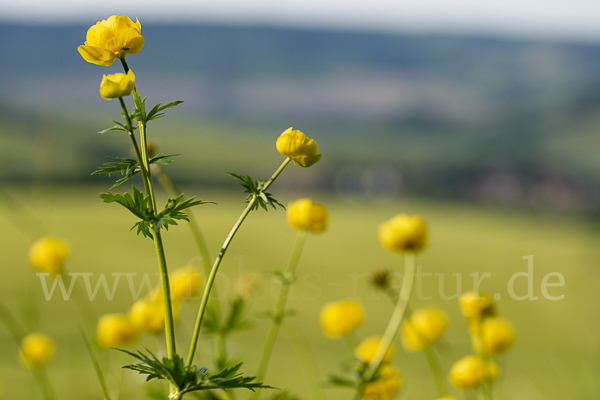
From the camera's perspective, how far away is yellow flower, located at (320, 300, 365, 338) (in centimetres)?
96

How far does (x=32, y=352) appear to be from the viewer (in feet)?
3.44

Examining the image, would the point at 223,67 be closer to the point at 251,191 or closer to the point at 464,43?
the point at 464,43

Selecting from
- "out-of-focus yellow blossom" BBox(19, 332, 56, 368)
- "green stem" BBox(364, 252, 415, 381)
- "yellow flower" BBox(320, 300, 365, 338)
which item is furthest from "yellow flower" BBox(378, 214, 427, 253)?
"out-of-focus yellow blossom" BBox(19, 332, 56, 368)

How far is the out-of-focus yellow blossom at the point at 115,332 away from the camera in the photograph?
99 cm

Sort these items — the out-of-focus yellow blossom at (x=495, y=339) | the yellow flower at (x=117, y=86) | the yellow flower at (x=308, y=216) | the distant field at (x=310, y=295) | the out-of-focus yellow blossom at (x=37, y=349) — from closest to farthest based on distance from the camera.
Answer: the yellow flower at (x=117, y=86) → the yellow flower at (x=308, y=216) → the out-of-focus yellow blossom at (x=495, y=339) → the out-of-focus yellow blossom at (x=37, y=349) → the distant field at (x=310, y=295)

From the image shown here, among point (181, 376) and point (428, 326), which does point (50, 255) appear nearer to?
point (181, 376)

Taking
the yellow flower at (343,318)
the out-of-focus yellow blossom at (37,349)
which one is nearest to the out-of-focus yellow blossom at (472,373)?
the yellow flower at (343,318)

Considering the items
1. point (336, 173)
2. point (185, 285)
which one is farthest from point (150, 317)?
point (336, 173)

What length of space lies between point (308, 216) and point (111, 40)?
425mm

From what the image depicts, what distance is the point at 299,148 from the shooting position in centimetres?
51

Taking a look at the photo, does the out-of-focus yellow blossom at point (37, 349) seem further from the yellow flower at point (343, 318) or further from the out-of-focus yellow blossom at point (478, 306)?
the out-of-focus yellow blossom at point (478, 306)

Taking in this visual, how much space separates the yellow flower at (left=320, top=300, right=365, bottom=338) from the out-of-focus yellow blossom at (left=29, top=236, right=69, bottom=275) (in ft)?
1.79

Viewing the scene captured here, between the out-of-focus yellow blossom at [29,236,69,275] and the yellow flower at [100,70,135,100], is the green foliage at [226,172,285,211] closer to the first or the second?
the yellow flower at [100,70,135,100]

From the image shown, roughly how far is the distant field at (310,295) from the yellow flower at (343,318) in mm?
70
